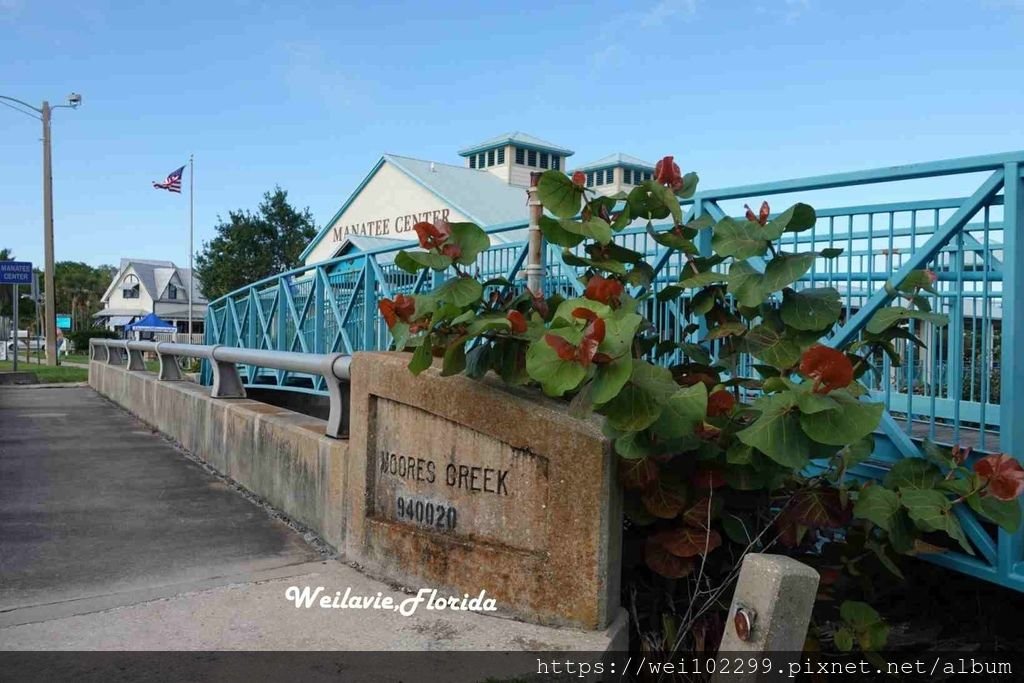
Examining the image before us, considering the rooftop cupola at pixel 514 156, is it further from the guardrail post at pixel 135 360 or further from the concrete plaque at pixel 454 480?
the concrete plaque at pixel 454 480

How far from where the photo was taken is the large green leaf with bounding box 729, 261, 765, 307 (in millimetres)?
3601

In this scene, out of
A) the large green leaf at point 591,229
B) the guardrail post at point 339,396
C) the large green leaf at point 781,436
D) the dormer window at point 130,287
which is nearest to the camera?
the large green leaf at point 781,436

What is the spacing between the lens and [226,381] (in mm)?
8336

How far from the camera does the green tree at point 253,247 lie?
165 feet

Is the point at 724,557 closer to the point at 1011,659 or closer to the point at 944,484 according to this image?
the point at 944,484

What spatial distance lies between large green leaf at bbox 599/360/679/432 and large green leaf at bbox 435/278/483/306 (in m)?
0.88

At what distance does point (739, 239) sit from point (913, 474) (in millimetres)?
1236

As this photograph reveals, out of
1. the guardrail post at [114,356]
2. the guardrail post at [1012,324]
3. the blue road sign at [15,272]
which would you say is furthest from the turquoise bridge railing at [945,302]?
the blue road sign at [15,272]

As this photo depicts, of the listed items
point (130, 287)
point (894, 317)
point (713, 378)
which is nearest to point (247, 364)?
point (713, 378)

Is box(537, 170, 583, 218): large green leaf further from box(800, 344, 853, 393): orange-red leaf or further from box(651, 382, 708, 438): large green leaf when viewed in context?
box(800, 344, 853, 393): orange-red leaf

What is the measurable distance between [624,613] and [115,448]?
7555mm

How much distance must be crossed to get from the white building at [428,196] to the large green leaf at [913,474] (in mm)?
26750

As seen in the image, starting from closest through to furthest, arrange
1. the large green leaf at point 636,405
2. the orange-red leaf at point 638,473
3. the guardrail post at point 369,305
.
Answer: the large green leaf at point 636,405 → the orange-red leaf at point 638,473 → the guardrail post at point 369,305

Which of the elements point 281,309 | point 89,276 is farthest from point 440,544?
point 89,276
